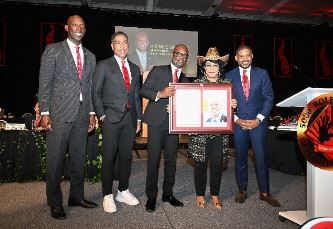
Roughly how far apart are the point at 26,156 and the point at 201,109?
2997mm

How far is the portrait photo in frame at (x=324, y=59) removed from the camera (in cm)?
1223

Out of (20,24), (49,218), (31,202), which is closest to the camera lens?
(49,218)

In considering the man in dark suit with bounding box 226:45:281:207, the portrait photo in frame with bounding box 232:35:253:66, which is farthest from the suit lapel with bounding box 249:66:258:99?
the portrait photo in frame with bounding box 232:35:253:66

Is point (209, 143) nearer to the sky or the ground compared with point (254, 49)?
nearer to the ground

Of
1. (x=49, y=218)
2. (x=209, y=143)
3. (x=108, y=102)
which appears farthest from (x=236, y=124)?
(x=49, y=218)

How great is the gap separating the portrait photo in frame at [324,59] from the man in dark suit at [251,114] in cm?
1035

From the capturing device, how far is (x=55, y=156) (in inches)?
118

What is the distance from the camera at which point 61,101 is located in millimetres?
3021

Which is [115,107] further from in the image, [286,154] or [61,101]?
[286,154]

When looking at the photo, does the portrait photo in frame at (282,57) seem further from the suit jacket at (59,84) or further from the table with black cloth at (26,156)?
the suit jacket at (59,84)

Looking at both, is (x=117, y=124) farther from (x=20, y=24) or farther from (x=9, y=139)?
(x=20, y=24)

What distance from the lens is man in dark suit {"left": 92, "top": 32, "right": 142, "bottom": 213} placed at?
10.2ft

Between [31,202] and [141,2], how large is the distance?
8.46 metres

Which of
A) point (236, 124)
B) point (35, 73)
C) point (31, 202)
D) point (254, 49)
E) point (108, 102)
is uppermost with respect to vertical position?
point (254, 49)
